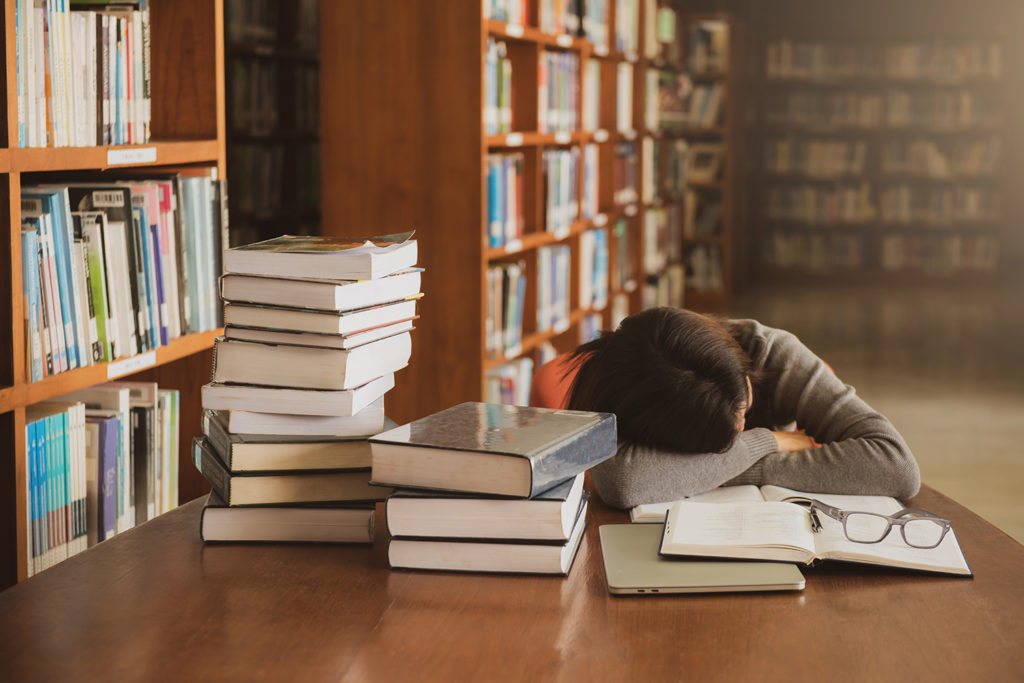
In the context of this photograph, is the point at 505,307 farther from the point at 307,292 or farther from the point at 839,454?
the point at 307,292

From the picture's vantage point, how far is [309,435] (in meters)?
1.23

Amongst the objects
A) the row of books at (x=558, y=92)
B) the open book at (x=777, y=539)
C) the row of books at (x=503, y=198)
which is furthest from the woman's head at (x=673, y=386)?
the row of books at (x=558, y=92)

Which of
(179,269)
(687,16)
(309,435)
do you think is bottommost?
(309,435)

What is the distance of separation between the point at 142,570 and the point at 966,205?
355 inches

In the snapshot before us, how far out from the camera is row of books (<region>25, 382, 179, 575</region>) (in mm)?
1750

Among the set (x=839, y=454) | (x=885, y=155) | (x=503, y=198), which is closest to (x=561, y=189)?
(x=503, y=198)

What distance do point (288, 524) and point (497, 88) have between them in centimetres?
233

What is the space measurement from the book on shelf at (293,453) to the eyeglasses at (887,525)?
507 mm

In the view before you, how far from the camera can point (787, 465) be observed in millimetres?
1518

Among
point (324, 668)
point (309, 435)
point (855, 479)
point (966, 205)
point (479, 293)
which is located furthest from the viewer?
point (966, 205)

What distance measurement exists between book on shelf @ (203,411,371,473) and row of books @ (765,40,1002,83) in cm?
859

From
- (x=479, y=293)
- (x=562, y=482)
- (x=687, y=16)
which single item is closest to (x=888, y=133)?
(x=687, y=16)

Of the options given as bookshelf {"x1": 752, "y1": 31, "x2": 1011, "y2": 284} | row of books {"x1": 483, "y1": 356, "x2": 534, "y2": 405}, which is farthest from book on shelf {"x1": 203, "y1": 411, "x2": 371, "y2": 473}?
bookshelf {"x1": 752, "y1": 31, "x2": 1011, "y2": 284}

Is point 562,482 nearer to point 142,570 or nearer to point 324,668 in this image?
point 324,668
